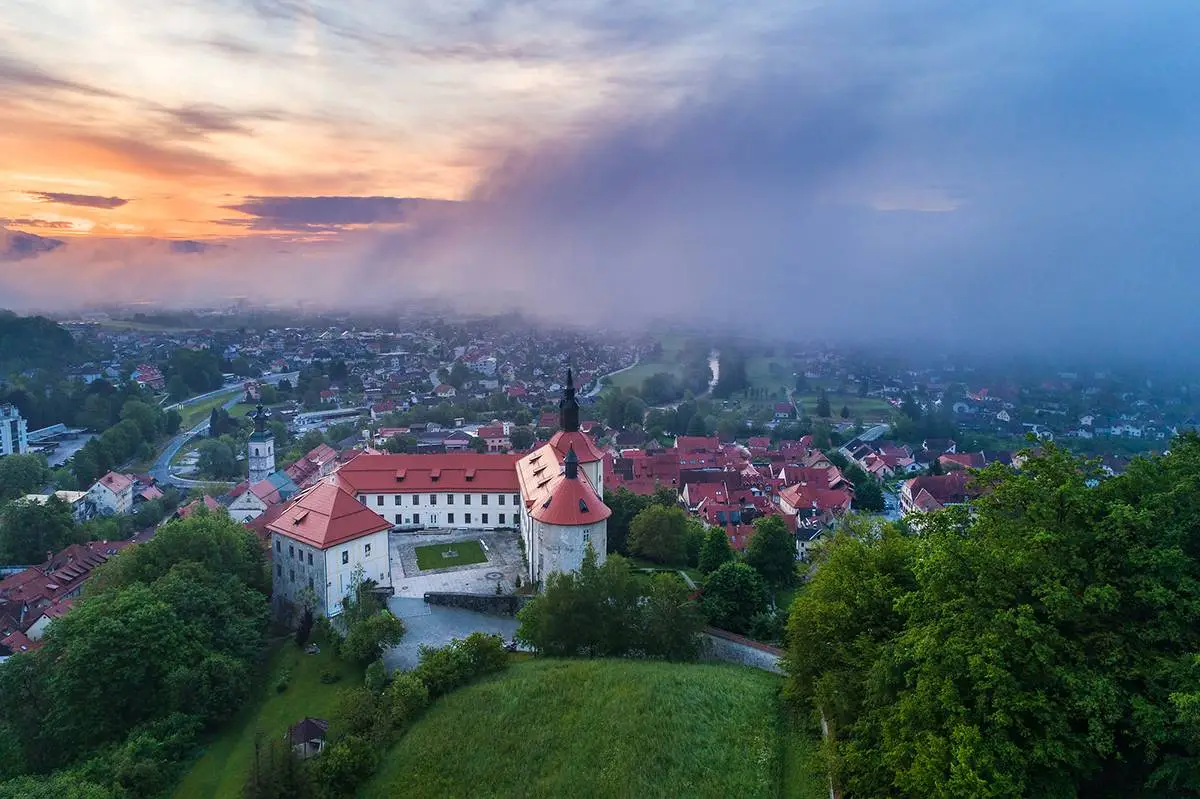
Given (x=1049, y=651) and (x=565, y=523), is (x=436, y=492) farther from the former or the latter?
(x=1049, y=651)

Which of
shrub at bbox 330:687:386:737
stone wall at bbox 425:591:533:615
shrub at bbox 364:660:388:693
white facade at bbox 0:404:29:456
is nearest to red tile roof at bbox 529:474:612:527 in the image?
stone wall at bbox 425:591:533:615

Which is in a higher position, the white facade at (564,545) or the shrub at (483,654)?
the white facade at (564,545)

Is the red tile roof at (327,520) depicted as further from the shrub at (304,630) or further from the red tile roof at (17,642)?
the red tile roof at (17,642)

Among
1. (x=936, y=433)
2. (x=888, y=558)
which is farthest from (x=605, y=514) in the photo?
(x=936, y=433)

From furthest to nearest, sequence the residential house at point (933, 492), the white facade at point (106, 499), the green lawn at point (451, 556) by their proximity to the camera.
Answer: the residential house at point (933, 492), the white facade at point (106, 499), the green lawn at point (451, 556)

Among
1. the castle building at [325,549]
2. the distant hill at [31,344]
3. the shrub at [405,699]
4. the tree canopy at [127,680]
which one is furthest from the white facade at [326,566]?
the distant hill at [31,344]

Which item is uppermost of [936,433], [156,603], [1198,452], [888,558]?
[1198,452]

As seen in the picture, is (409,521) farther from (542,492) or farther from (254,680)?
(254,680)
